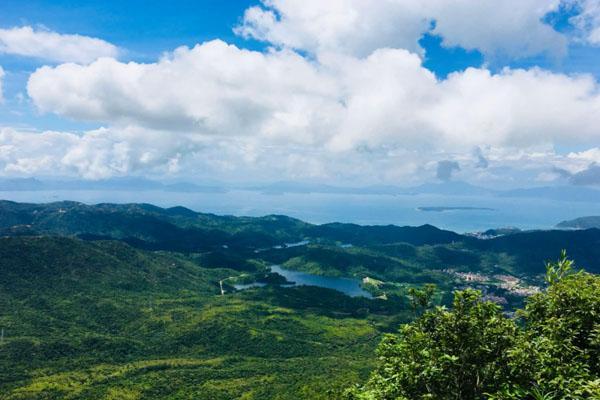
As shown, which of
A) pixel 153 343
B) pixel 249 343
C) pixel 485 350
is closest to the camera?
pixel 485 350

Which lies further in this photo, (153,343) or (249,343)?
(249,343)

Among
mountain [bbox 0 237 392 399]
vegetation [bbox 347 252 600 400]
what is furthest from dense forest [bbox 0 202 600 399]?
mountain [bbox 0 237 392 399]

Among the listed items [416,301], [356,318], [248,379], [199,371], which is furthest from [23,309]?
[416,301]

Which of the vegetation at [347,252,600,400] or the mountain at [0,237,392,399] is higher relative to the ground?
the vegetation at [347,252,600,400]

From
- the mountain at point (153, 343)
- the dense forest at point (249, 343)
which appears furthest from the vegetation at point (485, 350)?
the mountain at point (153, 343)

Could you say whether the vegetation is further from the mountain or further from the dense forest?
the mountain

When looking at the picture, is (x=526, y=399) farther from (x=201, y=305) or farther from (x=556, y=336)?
(x=201, y=305)

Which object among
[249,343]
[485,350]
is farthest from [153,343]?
[485,350]

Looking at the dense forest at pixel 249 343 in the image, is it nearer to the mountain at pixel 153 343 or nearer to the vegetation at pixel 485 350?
the vegetation at pixel 485 350

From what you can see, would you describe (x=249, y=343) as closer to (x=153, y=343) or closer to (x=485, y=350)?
(x=153, y=343)
